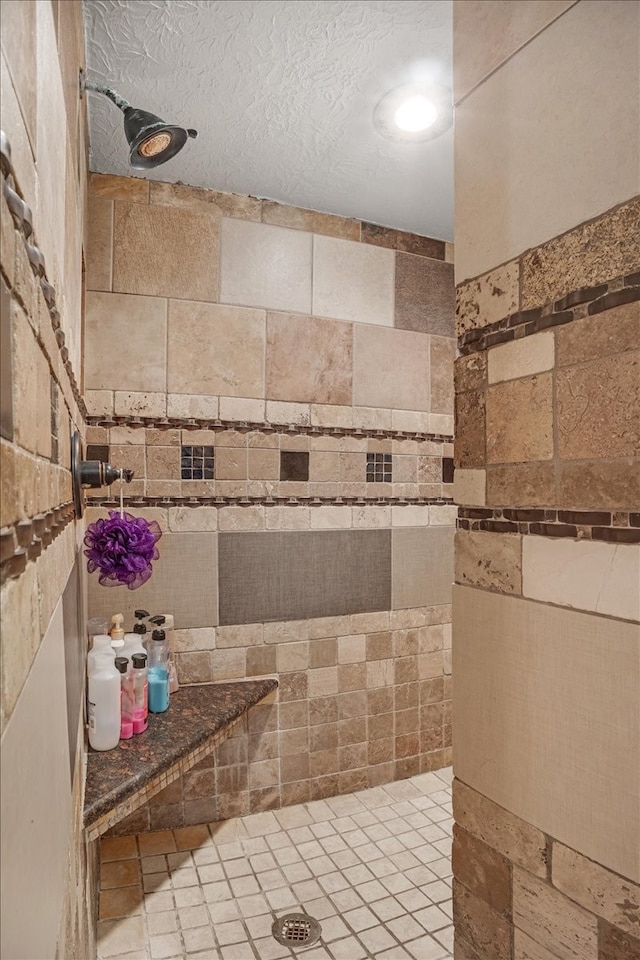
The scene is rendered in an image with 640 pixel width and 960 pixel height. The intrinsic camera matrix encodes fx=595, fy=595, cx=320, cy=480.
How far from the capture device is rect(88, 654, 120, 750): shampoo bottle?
1562mm

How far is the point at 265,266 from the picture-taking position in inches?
92.3

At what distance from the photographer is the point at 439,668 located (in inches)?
105

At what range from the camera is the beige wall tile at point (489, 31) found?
88 cm

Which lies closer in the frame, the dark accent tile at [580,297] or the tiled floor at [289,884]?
the dark accent tile at [580,297]

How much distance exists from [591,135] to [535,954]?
1.14m

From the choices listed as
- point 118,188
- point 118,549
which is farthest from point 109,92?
point 118,549

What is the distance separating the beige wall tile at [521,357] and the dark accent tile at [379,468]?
154 cm

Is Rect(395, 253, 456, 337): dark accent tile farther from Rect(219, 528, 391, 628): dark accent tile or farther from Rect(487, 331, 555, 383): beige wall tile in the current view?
Rect(487, 331, 555, 383): beige wall tile

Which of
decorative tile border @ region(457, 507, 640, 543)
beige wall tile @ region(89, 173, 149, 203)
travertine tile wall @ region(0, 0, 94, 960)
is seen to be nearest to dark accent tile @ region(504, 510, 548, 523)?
decorative tile border @ region(457, 507, 640, 543)

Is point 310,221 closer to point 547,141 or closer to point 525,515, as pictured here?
point 547,141

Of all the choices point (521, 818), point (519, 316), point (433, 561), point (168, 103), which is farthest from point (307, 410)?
point (521, 818)

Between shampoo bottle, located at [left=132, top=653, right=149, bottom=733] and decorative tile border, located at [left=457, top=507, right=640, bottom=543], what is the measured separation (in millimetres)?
1148

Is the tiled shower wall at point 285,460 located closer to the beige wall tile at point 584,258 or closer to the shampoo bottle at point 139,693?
the shampoo bottle at point 139,693

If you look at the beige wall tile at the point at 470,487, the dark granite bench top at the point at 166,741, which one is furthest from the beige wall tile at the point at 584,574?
the dark granite bench top at the point at 166,741
